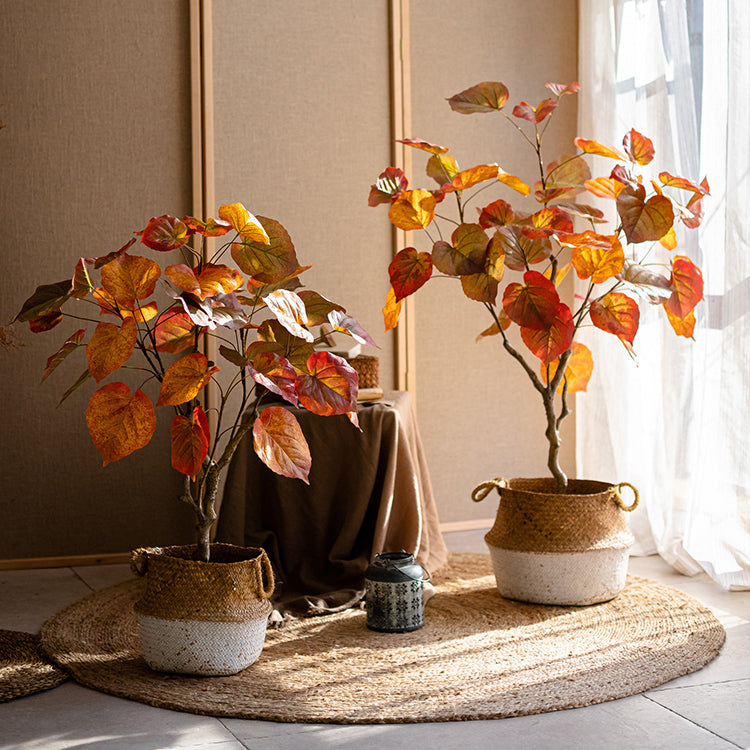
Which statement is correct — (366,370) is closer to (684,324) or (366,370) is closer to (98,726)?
(684,324)

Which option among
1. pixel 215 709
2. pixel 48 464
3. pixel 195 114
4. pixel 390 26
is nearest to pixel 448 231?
pixel 390 26

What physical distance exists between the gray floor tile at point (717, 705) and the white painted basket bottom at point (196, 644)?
831 millimetres

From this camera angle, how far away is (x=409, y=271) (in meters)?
2.52

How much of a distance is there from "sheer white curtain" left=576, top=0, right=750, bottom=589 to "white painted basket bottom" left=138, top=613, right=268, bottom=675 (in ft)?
4.66

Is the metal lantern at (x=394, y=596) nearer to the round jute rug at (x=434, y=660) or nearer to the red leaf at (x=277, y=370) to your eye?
the round jute rug at (x=434, y=660)

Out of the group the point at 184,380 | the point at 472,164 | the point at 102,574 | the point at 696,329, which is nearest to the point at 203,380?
the point at 184,380

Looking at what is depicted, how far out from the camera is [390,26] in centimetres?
348

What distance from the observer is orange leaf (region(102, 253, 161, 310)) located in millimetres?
→ 1894

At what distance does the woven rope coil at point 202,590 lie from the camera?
2047 millimetres

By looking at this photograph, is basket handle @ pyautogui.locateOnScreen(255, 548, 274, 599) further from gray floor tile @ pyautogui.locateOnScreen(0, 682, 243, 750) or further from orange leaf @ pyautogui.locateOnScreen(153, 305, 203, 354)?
orange leaf @ pyautogui.locateOnScreen(153, 305, 203, 354)

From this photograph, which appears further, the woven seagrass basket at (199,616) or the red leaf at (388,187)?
the red leaf at (388,187)

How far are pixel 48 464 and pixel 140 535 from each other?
370mm

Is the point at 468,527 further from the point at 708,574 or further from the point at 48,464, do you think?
the point at 48,464

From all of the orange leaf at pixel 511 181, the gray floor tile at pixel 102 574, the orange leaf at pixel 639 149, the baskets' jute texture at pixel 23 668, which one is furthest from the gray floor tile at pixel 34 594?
the orange leaf at pixel 639 149
